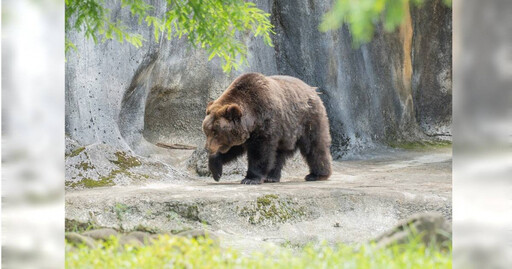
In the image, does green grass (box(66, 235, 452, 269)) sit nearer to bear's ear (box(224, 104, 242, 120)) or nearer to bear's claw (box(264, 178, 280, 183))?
bear's ear (box(224, 104, 242, 120))

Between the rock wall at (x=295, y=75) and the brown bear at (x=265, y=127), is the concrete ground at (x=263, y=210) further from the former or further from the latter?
the rock wall at (x=295, y=75)

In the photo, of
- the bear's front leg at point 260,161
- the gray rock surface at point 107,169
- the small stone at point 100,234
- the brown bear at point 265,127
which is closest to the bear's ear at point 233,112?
the brown bear at point 265,127

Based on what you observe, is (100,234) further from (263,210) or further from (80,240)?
(263,210)

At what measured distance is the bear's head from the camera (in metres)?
6.54

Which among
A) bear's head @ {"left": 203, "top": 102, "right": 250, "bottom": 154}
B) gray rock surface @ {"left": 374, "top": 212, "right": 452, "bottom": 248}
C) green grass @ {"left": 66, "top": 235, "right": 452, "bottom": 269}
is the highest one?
bear's head @ {"left": 203, "top": 102, "right": 250, "bottom": 154}

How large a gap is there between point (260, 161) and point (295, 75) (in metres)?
5.46

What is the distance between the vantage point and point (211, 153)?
6.77m

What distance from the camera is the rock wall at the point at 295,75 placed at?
26.9 feet

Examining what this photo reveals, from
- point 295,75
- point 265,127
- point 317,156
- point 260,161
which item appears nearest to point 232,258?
point 260,161

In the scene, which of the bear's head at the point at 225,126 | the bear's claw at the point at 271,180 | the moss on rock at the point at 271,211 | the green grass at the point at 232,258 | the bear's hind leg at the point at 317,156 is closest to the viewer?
the green grass at the point at 232,258

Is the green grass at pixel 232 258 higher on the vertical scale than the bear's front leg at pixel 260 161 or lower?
lower

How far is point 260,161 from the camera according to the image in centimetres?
680

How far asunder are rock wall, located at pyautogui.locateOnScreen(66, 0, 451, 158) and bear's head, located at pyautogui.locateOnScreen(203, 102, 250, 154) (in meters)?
2.06

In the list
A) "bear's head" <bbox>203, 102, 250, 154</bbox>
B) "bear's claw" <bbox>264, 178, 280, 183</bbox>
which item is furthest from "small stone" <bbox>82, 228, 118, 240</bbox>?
"bear's claw" <bbox>264, 178, 280, 183</bbox>
